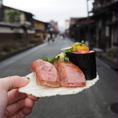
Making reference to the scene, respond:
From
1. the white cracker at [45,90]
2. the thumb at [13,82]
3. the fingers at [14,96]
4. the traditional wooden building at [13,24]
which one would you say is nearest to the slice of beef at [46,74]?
the white cracker at [45,90]

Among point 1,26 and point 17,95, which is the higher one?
point 1,26

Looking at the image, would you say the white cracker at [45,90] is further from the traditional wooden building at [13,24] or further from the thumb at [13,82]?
the traditional wooden building at [13,24]

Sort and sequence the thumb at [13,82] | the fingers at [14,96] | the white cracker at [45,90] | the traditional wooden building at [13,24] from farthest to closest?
the traditional wooden building at [13,24] < the fingers at [14,96] < the thumb at [13,82] < the white cracker at [45,90]

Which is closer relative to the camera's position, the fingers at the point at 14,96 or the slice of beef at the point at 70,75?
the slice of beef at the point at 70,75

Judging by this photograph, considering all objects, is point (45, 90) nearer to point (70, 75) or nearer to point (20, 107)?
point (70, 75)

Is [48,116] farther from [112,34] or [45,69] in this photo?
[112,34]

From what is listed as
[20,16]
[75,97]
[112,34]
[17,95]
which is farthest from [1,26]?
[17,95]

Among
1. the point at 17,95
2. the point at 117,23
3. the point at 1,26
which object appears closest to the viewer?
the point at 17,95

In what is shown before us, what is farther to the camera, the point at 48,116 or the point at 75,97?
the point at 75,97
